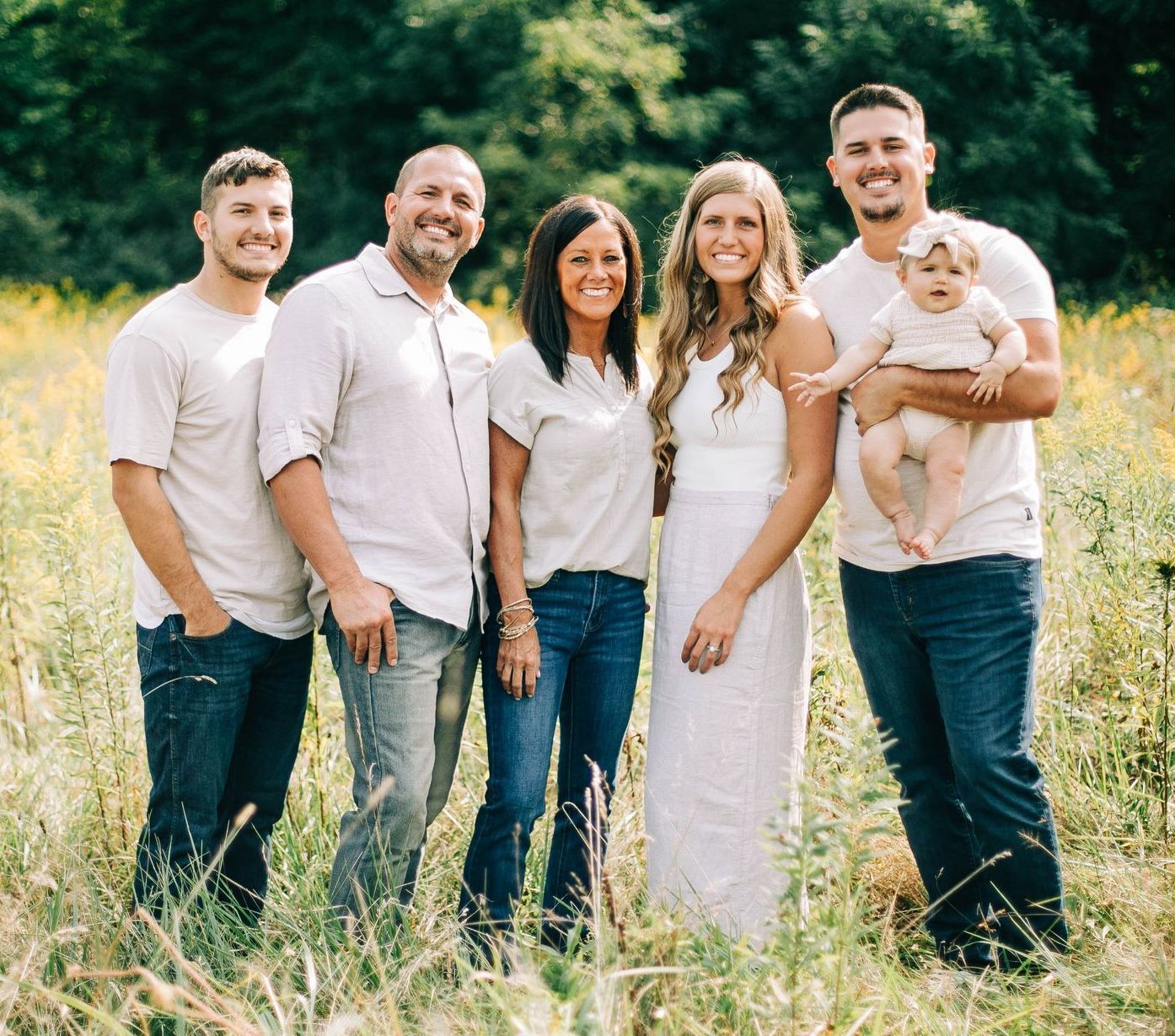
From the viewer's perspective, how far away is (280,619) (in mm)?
2764

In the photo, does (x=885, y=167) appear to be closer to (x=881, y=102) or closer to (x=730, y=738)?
(x=881, y=102)

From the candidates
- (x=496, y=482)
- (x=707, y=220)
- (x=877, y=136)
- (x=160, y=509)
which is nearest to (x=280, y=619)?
(x=160, y=509)

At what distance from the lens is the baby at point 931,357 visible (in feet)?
8.44

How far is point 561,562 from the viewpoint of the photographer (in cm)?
281

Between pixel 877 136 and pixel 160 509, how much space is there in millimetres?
2024

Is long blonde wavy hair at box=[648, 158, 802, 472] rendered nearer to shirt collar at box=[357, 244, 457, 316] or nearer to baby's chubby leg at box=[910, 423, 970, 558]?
baby's chubby leg at box=[910, 423, 970, 558]

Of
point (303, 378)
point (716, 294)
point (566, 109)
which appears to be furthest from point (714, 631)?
point (566, 109)

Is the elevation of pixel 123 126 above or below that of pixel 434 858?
above

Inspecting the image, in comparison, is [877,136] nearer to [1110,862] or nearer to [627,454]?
[627,454]

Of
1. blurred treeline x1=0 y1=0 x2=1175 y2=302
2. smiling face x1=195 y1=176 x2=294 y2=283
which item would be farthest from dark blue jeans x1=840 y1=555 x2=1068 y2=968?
blurred treeline x1=0 y1=0 x2=1175 y2=302

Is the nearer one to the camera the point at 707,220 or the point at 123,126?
the point at 707,220

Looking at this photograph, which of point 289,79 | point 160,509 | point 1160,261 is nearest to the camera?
point 160,509

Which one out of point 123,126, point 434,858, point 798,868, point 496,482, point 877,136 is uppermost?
point 123,126

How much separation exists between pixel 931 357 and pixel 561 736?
1.34m
